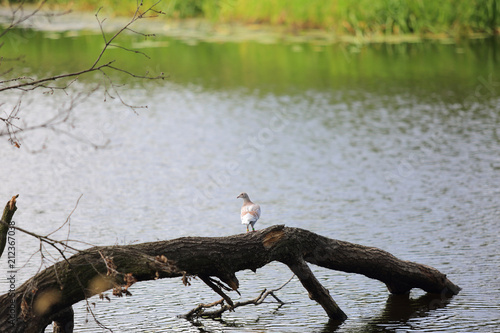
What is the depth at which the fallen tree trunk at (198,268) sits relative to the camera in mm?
5762

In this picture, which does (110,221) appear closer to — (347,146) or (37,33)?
(347,146)

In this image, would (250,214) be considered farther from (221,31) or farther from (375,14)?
(221,31)

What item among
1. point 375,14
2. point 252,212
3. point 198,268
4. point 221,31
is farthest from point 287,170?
point 221,31

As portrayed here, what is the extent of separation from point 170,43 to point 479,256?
16.2 metres

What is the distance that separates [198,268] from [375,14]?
17.6 m

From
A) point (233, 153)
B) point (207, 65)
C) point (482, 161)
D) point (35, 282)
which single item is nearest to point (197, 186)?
point (233, 153)

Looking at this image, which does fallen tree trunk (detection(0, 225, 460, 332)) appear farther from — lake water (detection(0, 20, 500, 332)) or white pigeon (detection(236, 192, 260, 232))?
white pigeon (detection(236, 192, 260, 232))

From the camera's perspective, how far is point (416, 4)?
22359mm

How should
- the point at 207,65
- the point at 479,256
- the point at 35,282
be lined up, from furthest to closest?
the point at 207,65, the point at 479,256, the point at 35,282

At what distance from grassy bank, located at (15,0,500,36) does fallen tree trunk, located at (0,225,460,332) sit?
1597 centimetres

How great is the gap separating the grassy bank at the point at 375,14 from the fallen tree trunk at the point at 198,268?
16.0 metres

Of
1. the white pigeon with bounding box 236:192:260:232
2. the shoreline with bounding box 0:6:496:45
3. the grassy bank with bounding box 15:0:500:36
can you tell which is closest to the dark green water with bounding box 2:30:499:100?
the shoreline with bounding box 0:6:496:45

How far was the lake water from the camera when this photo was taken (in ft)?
24.0

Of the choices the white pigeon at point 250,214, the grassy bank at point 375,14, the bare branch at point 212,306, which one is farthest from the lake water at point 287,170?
the grassy bank at point 375,14
